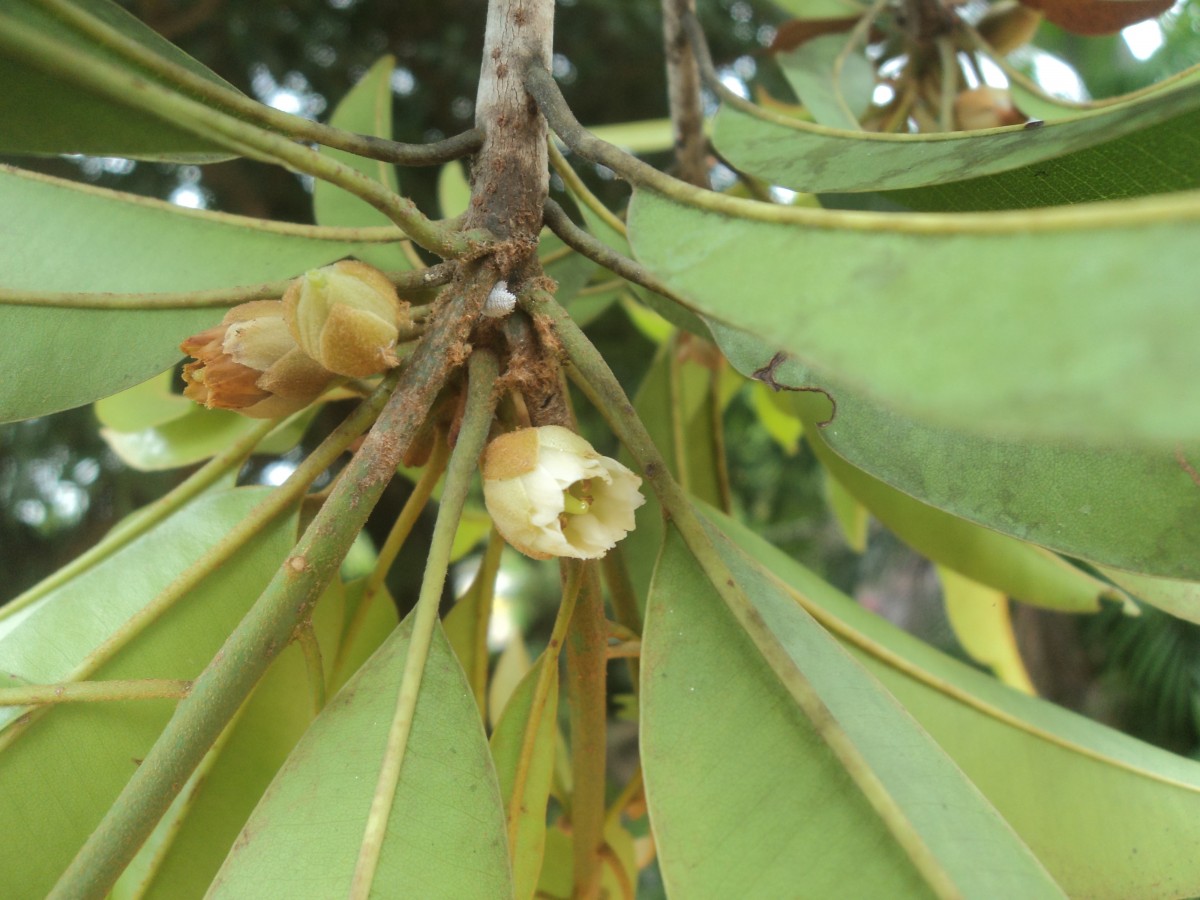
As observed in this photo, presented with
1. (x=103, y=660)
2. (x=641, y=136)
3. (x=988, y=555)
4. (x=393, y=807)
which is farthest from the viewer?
(x=641, y=136)

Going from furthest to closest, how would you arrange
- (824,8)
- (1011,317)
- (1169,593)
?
(824,8) → (1169,593) → (1011,317)

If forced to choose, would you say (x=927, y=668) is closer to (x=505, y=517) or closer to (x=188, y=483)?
(x=505, y=517)

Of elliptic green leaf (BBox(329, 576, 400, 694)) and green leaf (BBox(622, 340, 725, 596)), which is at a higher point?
green leaf (BBox(622, 340, 725, 596))

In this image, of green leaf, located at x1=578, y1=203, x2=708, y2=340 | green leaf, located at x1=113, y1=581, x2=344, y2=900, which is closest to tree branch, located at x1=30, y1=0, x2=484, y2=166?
green leaf, located at x1=578, y1=203, x2=708, y2=340

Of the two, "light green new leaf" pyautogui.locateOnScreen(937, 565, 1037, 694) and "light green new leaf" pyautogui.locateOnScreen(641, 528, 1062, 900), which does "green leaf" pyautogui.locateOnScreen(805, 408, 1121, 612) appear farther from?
"light green new leaf" pyautogui.locateOnScreen(641, 528, 1062, 900)

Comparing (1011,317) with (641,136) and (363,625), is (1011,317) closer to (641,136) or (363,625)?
(363,625)

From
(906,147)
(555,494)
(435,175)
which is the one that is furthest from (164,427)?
(435,175)

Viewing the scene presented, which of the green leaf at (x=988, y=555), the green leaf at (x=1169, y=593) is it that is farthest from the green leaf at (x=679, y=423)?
the green leaf at (x=1169, y=593)
